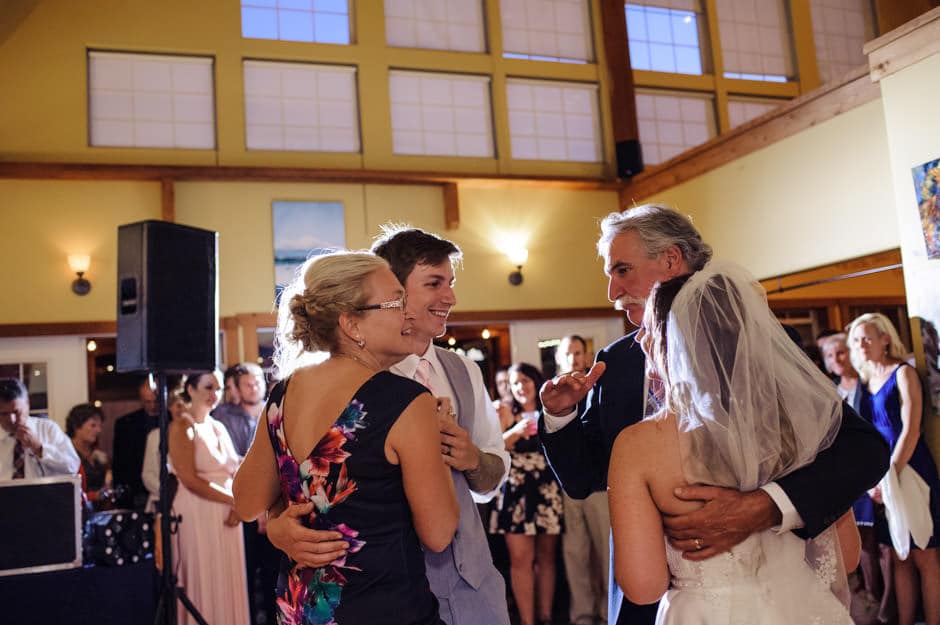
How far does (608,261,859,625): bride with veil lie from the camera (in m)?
1.50

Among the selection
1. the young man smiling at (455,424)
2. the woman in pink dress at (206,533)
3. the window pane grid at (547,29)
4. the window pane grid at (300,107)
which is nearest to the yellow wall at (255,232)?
the window pane grid at (300,107)

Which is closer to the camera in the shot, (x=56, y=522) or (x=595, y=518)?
(x=56, y=522)

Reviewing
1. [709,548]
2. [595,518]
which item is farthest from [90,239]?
[709,548]

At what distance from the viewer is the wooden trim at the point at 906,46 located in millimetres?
4453

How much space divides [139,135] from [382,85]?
7.60 feet

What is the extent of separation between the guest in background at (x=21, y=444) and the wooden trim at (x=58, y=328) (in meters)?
2.71

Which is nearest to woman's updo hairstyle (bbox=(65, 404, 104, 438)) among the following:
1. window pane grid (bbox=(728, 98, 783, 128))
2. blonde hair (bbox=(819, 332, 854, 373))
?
blonde hair (bbox=(819, 332, 854, 373))

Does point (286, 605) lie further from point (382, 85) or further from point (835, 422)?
point (382, 85)

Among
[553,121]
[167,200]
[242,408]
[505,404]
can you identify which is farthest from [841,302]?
[167,200]

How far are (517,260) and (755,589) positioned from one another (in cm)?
685

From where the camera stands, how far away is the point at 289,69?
798cm

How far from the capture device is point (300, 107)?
7.93 metres

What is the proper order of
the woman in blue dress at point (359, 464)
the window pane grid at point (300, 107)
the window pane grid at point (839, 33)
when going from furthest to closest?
the window pane grid at point (839, 33) < the window pane grid at point (300, 107) < the woman in blue dress at point (359, 464)

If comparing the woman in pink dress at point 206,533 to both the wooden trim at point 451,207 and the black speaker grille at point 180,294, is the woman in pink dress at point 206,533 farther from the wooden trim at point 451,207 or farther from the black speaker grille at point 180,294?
the wooden trim at point 451,207
